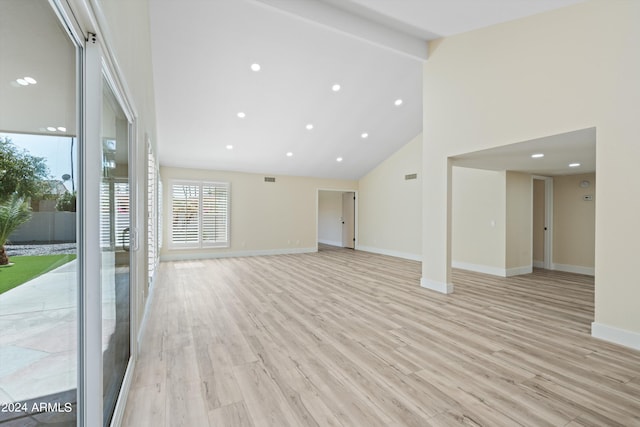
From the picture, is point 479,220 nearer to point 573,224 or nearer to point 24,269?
point 573,224

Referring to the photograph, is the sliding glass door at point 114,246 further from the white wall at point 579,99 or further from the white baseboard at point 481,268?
the white baseboard at point 481,268

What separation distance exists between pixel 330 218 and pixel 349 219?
178 cm

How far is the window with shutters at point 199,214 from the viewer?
7645 millimetres

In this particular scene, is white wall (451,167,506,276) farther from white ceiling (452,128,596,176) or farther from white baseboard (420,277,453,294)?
white baseboard (420,277,453,294)

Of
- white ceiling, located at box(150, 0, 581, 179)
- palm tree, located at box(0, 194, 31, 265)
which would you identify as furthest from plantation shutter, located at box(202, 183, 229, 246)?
palm tree, located at box(0, 194, 31, 265)

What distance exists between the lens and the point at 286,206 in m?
9.21

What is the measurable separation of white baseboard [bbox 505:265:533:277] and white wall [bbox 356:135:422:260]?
227 centimetres

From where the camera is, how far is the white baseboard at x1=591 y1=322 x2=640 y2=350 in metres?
2.76

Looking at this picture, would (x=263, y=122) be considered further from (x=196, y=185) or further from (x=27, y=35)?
(x=27, y=35)

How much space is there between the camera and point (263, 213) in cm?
884

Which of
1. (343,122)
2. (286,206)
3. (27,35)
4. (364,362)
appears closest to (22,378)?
(27,35)

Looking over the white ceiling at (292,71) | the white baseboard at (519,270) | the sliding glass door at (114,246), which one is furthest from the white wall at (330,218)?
the sliding glass door at (114,246)

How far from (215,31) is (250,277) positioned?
4.16 metres

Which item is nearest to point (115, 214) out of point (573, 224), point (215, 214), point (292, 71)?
point (292, 71)
